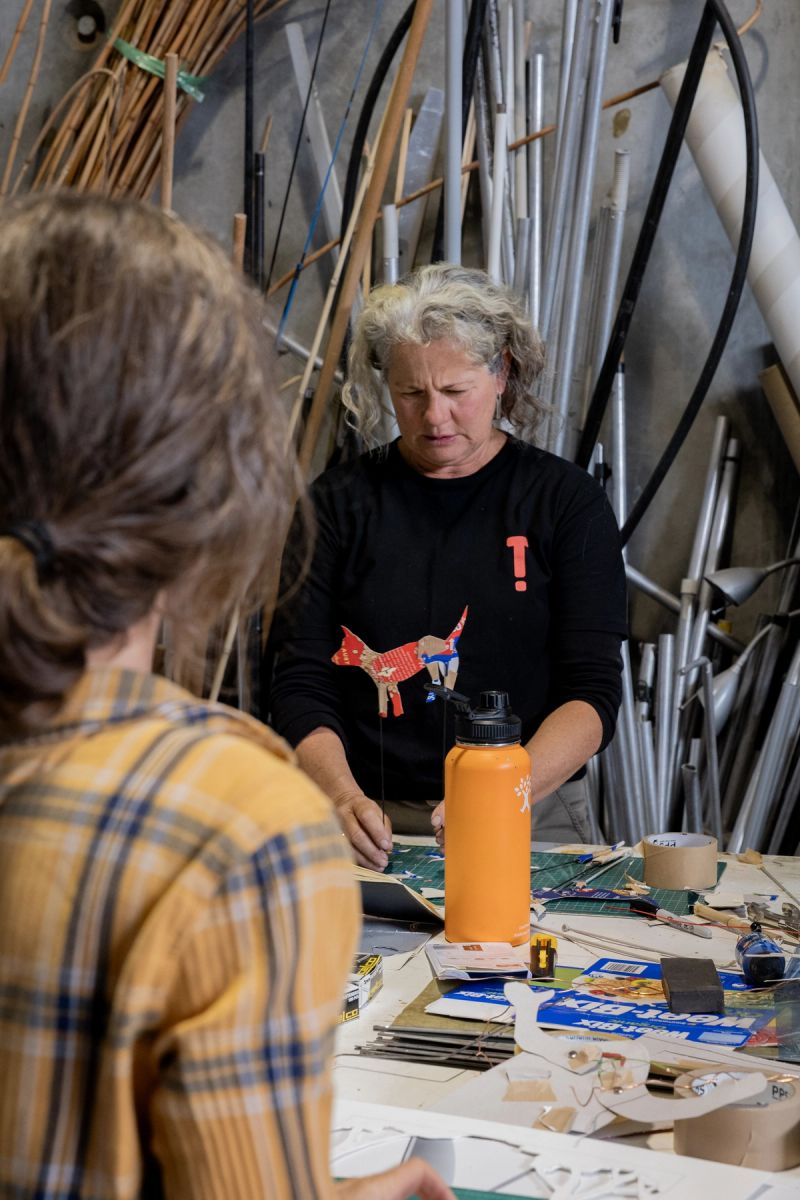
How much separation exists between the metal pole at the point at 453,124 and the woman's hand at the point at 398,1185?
2.28m

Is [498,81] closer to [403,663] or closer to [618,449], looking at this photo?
[618,449]

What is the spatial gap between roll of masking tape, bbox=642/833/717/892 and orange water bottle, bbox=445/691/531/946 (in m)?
0.30

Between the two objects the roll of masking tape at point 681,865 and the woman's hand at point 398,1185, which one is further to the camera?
the roll of masking tape at point 681,865

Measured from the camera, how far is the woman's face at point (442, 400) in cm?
207

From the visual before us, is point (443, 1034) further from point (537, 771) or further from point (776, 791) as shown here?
point (776, 791)

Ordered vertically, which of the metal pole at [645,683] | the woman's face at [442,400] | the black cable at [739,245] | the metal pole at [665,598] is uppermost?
the black cable at [739,245]

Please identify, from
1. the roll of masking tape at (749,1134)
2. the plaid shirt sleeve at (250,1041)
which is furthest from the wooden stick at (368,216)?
the plaid shirt sleeve at (250,1041)

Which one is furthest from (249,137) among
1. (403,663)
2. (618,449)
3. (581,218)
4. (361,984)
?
(361,984)

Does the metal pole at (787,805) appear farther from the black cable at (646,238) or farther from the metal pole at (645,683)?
the black cable at (646,238)

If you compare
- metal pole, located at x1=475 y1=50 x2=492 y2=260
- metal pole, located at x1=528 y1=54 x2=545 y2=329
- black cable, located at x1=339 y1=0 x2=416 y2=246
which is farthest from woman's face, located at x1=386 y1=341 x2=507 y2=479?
A: black cable, located at x1=339 y1=0 x2=416 y2=246

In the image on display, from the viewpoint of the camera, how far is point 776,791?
275 centimetres

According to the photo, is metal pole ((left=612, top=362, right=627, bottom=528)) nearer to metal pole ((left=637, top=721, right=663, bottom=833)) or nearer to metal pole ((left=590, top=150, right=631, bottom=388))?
metal pole ((left=590, top=150, right=631, bottom=388))

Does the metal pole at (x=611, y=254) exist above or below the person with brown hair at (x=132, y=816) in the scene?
above

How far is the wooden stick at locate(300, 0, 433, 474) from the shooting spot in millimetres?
2664
